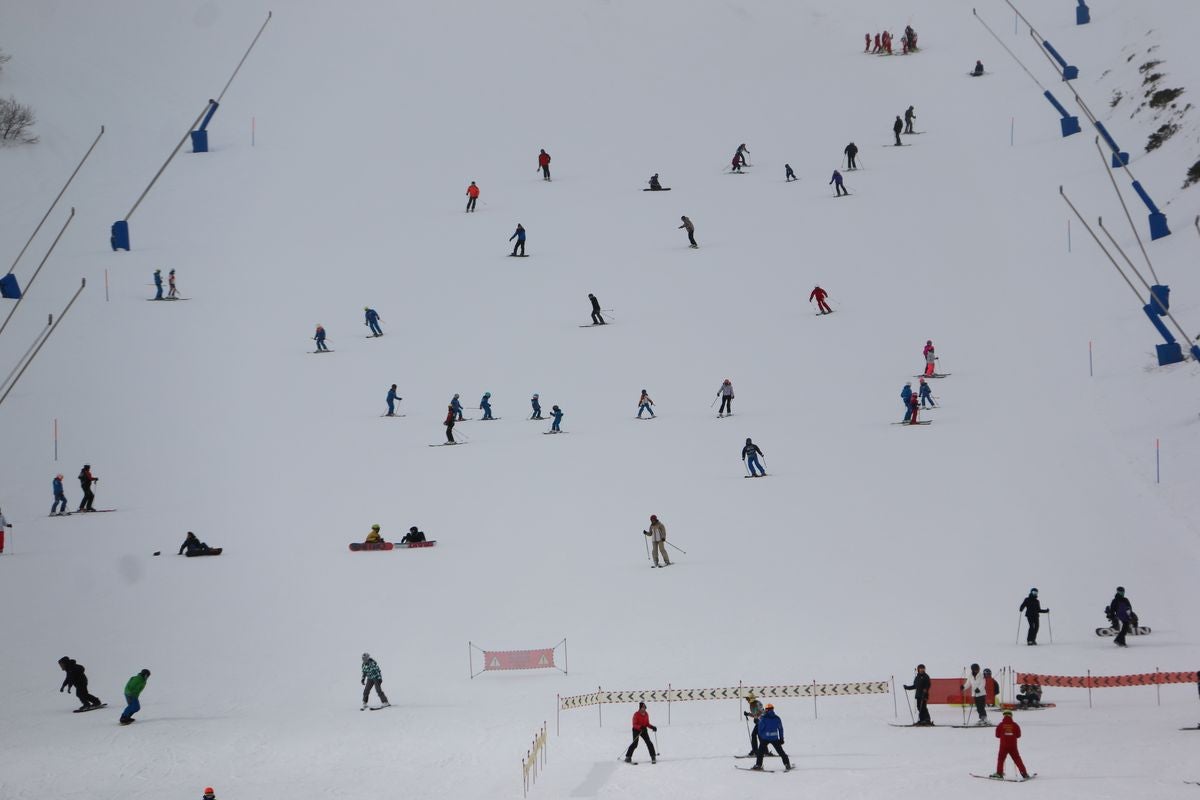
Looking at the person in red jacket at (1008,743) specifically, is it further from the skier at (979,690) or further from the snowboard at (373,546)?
the snowboard at (373,546)

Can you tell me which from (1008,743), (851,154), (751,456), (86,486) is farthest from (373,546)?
(851,154)

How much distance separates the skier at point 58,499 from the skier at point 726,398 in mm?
14431

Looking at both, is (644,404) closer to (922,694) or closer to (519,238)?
(519,238)

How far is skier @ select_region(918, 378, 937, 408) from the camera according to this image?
3092 centimetres

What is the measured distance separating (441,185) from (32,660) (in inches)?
1104

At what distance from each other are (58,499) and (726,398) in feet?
48.2

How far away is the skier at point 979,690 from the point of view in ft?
58.4

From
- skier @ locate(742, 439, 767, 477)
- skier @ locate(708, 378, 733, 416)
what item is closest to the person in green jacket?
skier @ locate(742, 439, 767, 477)

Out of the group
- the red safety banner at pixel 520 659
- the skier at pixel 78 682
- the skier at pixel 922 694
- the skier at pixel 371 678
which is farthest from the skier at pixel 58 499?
the skier at pixel 922 694

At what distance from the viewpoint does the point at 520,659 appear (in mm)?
21453

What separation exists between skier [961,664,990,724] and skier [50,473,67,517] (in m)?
19.1

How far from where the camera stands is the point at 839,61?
189ft

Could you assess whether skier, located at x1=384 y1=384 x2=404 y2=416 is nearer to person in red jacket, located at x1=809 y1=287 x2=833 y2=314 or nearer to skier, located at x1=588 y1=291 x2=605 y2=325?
skier, located at x1=588 y1=291 x2=605 y2=325

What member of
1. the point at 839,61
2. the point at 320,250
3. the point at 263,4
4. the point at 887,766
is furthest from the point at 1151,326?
the point at 263,4
